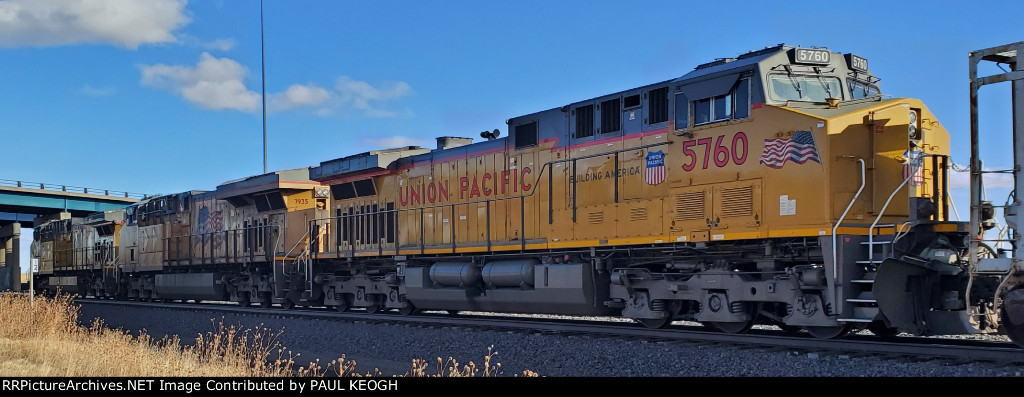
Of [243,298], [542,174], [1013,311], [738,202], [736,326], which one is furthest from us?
[243,298]

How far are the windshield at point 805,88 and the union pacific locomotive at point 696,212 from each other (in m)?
0.03

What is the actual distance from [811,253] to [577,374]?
10.2ft

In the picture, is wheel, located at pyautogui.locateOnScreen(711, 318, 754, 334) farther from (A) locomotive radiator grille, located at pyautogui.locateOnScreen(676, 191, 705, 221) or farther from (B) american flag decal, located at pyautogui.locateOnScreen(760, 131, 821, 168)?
(B) american flag decal, located at pyautogui.locateOnScreen(760, 131, 821, 168)

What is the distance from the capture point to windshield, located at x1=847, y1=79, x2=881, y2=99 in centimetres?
1135

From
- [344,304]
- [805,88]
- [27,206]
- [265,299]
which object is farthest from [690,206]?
[27,206]

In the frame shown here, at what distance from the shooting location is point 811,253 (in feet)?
33.5

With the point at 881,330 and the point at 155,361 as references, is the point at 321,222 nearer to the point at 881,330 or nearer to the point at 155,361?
the point at 155,361

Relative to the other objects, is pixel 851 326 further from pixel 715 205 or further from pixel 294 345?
pixel 294 345

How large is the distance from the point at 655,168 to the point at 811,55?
2.53m

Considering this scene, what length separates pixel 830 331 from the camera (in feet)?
33.2

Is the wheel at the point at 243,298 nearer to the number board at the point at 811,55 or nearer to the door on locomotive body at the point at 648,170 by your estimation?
the door on locomotive body at the point at 648,170

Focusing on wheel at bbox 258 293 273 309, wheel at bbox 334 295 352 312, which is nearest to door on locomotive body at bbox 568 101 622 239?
wheel at bbox 334 295 352 312

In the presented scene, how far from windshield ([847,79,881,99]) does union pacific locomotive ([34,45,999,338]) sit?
5cm
